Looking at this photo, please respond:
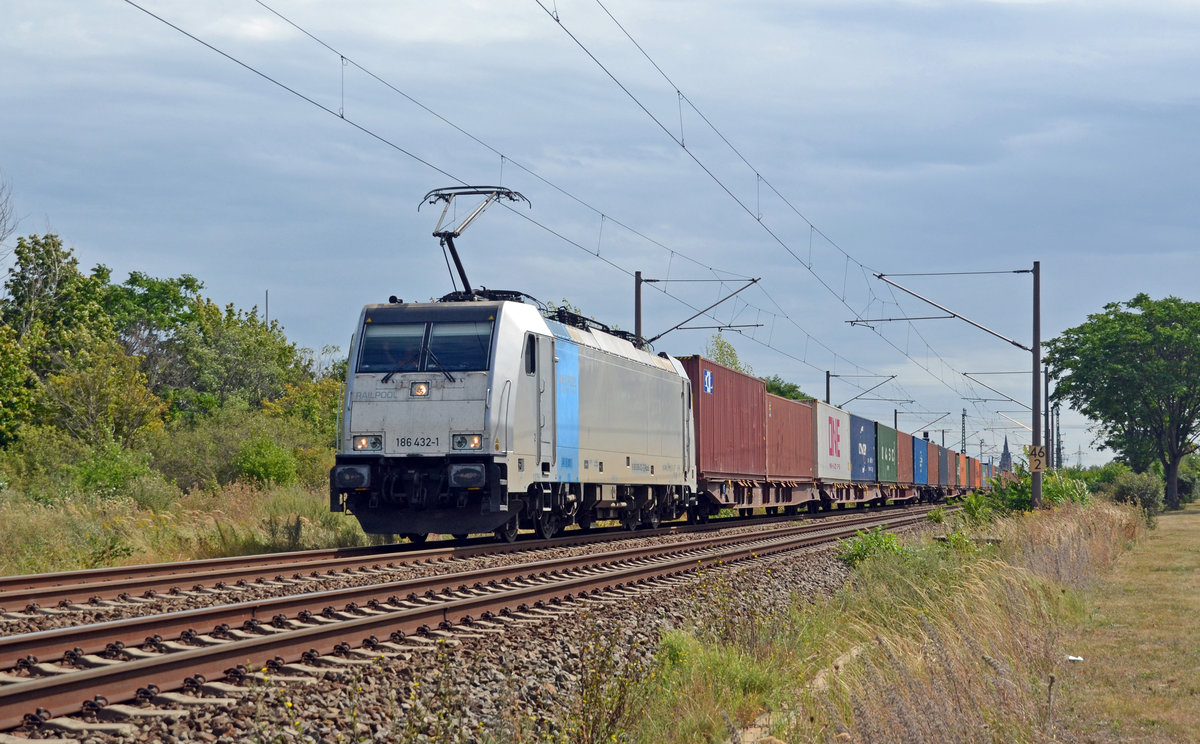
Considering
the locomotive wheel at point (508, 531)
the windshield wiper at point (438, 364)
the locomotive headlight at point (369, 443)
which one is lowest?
the locomotive wheel at point (508, 531)

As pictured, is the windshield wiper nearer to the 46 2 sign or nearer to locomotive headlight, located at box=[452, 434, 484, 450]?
locomotive headlight, located at box=[452, 434, 484, 450]

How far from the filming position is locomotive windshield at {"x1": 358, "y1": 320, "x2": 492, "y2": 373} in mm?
16797

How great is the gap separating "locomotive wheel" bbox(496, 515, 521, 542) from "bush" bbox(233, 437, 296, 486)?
37.2ft

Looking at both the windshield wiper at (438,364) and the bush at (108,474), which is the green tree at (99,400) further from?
the windshield wiper at (438,364)

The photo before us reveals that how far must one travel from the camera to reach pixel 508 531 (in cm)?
1830

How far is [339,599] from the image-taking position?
10.1 meters

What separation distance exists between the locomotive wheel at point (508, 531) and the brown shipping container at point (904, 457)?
3637 centimetres

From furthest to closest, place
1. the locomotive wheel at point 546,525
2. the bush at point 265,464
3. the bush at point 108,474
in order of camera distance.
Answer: the bush at point 265,464
the bush at point 108,474
the locomotive wheel at point 546,525

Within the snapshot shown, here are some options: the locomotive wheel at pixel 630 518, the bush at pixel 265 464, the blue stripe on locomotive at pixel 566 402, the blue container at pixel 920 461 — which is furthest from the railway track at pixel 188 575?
the blue container at pixel 920 461

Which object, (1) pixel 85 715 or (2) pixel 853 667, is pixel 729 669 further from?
(1) pixel 85 715

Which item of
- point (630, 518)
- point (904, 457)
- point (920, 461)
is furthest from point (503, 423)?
point (920, 461)

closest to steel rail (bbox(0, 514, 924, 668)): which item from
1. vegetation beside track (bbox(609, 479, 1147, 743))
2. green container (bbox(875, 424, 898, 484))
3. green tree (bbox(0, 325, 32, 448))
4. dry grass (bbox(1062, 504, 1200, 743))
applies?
vegetation beside track (bbox(609, 479, 1147, 743))

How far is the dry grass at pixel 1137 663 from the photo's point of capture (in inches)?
274

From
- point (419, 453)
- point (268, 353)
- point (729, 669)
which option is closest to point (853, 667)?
point (729, 669)
